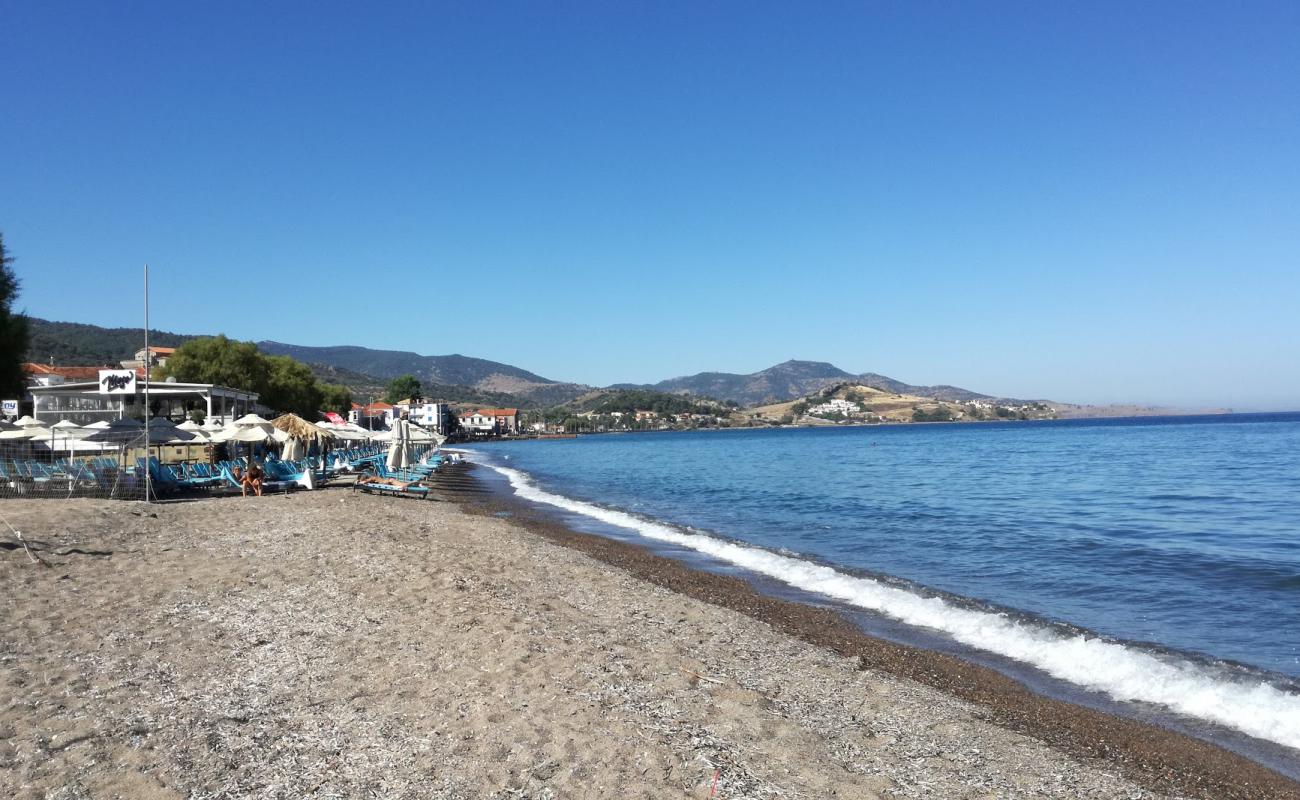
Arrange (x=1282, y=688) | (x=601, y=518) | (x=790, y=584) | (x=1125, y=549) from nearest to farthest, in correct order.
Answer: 1. (x=1282, y=688)
2. (x=790, y=584)
3. (x=1125, y=549)
4. (x=601, y=518)

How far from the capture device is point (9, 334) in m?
29.0

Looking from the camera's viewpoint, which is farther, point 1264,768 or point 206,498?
point 206,498

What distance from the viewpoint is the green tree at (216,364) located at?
50438 mm

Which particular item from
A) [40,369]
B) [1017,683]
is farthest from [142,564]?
[40,369]

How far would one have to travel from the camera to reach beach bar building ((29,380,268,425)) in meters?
34.5

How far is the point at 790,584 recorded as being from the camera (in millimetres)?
13391

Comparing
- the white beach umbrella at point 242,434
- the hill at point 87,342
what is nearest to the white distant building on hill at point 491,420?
the hill at point 87,342

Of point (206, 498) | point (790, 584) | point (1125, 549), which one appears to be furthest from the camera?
point (206, 498)

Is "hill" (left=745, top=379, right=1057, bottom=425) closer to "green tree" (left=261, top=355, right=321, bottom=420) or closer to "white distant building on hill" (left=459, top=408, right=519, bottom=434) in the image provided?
"white distant building on hill" (left=459, top=408, right=519, bottom=434)

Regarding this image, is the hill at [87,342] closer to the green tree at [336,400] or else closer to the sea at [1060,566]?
the green tree at [336,400]

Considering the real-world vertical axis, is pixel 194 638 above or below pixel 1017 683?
above

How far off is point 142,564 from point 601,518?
47.7ft

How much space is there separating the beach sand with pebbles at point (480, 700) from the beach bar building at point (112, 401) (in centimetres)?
2795

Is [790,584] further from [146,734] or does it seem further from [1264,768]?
[146,734]
